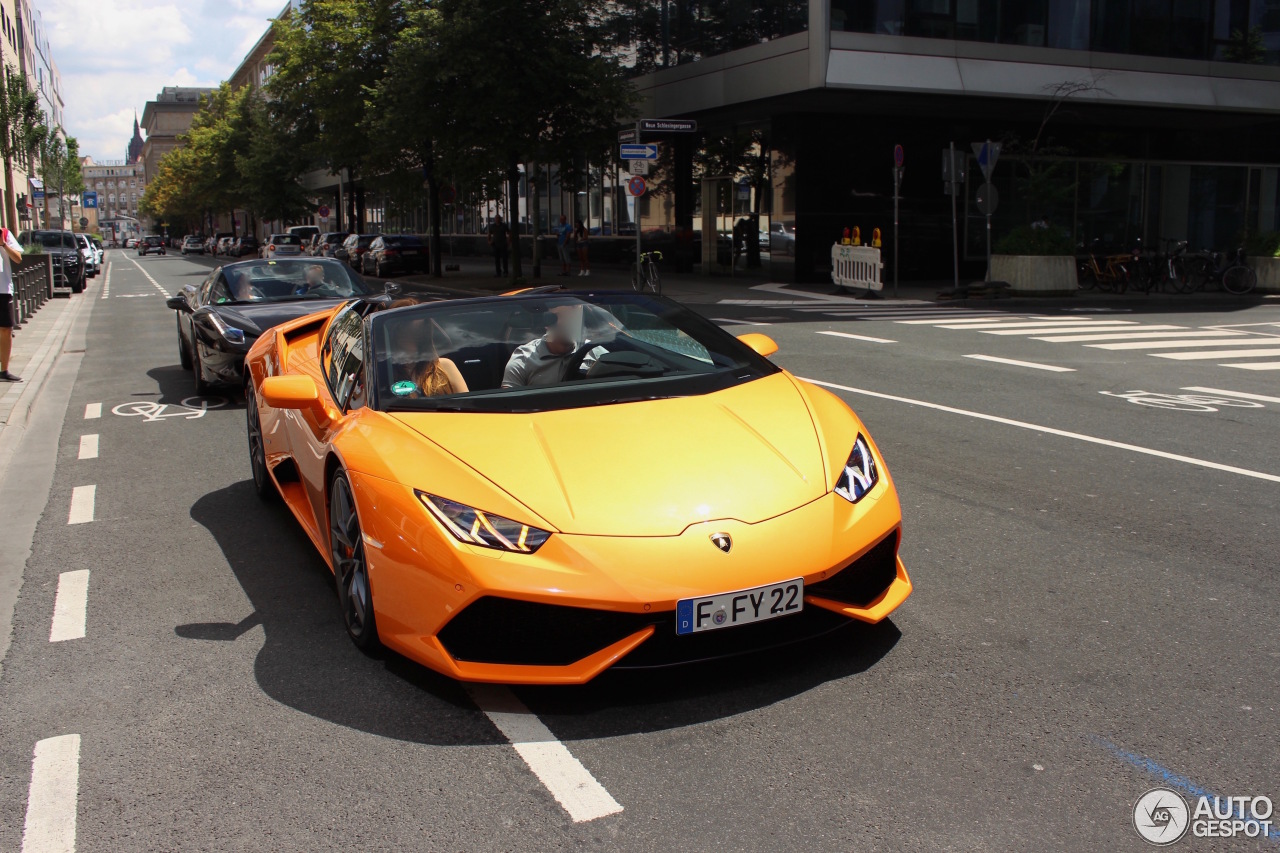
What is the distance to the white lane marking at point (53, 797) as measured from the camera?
290cm

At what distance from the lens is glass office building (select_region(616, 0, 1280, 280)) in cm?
2567

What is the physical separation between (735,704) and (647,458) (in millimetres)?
861

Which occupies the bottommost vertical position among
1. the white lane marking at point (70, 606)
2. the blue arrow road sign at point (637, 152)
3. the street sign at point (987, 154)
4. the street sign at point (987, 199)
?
the white lane marking at point (70, 606)

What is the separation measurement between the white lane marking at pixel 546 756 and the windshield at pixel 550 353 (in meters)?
1.19

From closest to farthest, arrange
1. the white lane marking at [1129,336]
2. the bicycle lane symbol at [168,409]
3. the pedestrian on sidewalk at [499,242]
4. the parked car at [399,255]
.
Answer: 1. the bicycle lane symbol at [168,409]
2. the white lane marking at [1129,336]
3. the pedestrian on sidewalk at [499,242]
4. the parked car at [399,255]

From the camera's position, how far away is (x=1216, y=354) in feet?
45.3

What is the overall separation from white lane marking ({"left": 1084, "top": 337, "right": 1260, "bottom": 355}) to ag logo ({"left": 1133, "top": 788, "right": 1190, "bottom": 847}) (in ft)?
40.5

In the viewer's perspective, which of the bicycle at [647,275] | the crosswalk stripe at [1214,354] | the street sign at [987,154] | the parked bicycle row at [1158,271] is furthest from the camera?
the parked bicycle row at [1158,271]

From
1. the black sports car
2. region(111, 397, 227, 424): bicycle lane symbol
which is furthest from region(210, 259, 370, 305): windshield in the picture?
region(111, 397, 227, 424): bicycle lane symbol

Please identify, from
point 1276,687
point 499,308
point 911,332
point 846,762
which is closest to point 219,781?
point 846,762

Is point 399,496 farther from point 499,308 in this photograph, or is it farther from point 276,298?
point 276,298

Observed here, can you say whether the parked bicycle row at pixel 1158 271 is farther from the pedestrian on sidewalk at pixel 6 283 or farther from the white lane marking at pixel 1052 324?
the pedestrian on sidewalk at pixel 6 283

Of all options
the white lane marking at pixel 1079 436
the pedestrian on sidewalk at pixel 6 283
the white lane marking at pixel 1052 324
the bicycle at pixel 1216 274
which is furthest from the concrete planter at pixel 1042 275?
the pedestrian on sidewalk at pixel 6 283

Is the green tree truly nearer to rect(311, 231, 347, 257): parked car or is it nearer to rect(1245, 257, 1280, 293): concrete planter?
rect(311, 231, 347, 257): parked car
